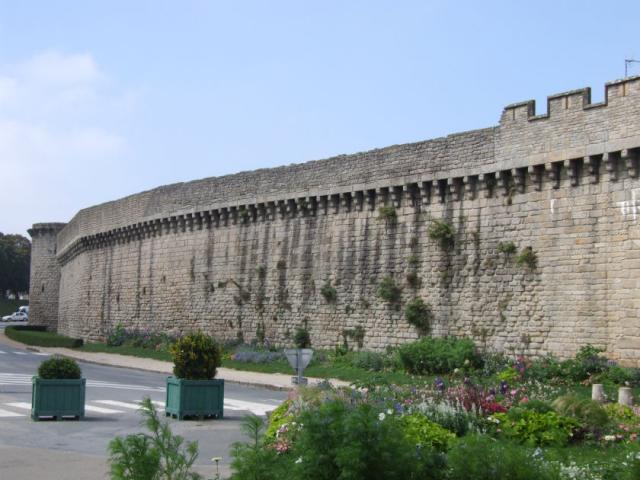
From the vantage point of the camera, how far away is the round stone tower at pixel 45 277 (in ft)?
206

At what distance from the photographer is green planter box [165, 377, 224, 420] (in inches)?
620

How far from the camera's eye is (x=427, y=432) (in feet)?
33.9

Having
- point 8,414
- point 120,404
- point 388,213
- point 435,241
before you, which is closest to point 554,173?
point 435,241

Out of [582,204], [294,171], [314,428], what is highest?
[294,171]

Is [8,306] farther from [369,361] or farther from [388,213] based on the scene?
[369,361]

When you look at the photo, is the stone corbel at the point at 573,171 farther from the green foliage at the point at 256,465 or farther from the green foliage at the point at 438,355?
the green foliage at the point at 256,465

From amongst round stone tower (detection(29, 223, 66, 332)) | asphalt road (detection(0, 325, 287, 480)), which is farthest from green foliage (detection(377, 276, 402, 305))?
round stone tower (detection(29, 223, 66, 332))

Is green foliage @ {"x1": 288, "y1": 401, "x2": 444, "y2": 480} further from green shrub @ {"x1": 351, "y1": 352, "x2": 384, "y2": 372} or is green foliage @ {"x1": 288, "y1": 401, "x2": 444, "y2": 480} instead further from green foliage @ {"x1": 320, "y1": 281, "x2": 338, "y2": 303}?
green foliage @ {"x1": 320, "y1": 281, "x2": 338, "y2": 303}

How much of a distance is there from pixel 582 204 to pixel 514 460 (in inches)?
602

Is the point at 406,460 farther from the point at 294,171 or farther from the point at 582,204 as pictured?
the point at 294,171

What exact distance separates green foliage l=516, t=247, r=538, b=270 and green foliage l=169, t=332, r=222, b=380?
899 centimetres

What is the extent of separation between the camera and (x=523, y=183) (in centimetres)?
2270

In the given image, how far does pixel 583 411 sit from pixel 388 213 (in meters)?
14.7

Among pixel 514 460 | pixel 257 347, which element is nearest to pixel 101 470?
pixel 514 460
